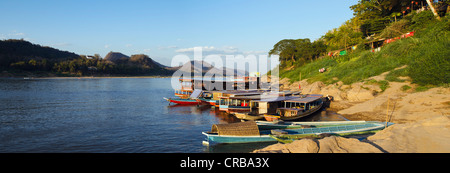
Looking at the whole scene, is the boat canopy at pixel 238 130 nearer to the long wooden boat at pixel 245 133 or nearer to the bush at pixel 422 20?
the long wooden boat at pixel 245 133

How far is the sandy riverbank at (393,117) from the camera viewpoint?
10.7 meters

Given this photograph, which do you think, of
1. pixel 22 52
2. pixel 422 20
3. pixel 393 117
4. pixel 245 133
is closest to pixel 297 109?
pixel 393 117

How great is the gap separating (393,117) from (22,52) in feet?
578

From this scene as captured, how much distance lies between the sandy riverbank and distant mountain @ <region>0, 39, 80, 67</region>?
13432 cm

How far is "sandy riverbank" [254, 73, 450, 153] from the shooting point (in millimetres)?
10695

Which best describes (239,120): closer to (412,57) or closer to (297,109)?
(297,109)

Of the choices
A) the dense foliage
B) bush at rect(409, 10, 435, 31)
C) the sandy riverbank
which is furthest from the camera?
the dense foliage

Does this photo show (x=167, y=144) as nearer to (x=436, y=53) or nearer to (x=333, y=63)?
(x=436, y=53)

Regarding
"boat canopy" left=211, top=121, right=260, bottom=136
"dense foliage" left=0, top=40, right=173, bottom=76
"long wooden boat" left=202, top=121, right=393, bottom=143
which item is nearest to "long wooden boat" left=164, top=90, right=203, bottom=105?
"long wooden boat" left=202, top=121, right=393, bottom=143

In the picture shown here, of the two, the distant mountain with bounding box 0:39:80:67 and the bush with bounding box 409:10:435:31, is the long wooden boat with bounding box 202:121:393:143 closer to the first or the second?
the bush with bounding box 409:10:435:31

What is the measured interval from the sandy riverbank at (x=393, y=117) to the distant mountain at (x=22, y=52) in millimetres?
134318

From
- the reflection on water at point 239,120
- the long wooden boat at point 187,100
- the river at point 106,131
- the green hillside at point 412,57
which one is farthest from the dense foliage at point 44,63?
the green hillside at point 412,57

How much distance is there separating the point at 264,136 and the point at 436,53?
75.7ft

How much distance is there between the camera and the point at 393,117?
798 inches
